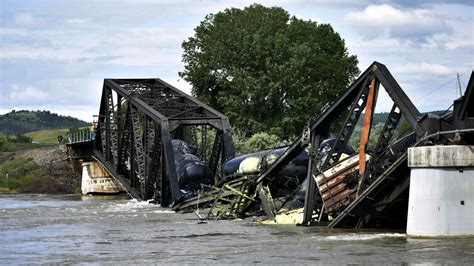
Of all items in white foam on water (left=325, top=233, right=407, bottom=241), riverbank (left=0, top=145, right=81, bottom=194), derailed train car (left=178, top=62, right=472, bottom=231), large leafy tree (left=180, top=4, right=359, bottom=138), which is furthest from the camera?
riverbank (left=0, top=145, right=81, bottom=194)

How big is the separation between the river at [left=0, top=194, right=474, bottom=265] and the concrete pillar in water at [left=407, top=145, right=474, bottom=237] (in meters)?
0.63

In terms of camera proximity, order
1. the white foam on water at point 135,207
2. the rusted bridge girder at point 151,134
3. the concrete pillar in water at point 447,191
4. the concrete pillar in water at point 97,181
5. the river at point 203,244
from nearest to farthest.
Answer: the river at point 203,244 → the concrete pillar in water at point 447,191 → the white foam on water at point 135,207 → the rusted bridge girder at point 151,134 → the concrete pillar in water at point 97,181

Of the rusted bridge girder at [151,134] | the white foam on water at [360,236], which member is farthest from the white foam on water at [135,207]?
the white foam on water at [360,236]

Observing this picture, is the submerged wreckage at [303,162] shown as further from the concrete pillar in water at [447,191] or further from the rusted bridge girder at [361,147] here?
the concrete pillar in water at [447,191]

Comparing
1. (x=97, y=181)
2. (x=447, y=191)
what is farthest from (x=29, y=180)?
(x=447, y=191)

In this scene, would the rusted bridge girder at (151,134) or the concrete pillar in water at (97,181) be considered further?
the concrete pillar in water at (97,181)

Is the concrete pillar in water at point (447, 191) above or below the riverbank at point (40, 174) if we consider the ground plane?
below

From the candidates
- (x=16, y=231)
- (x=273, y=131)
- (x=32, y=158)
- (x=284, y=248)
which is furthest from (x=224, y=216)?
(x=32, y=158)

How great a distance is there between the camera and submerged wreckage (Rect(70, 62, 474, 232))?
131 feet

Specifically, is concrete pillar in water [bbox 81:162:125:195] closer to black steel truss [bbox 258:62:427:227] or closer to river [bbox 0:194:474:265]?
river [bbox 0:194:474:265]

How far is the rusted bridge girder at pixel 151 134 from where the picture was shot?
219 feet

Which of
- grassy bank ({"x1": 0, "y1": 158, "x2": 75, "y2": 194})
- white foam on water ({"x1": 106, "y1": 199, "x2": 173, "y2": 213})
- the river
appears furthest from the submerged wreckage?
grassy bank ({"x1": 0, "y1": 158, "x2": 75, "y2": 194})

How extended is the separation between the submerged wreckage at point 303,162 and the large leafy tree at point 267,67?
19.9 meters

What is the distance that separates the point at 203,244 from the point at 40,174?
3009 inches
